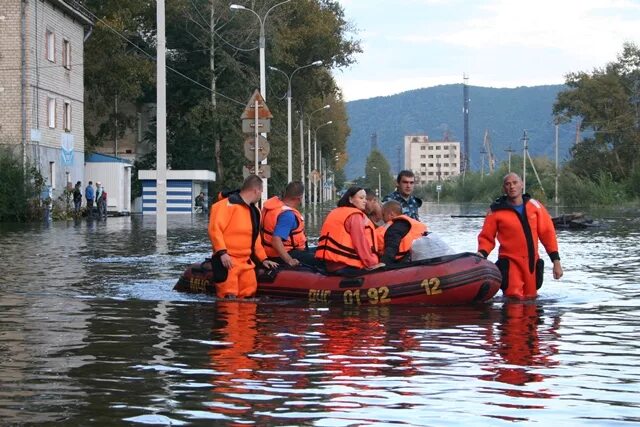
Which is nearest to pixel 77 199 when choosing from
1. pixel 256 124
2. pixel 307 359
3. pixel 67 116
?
pixel 67 116

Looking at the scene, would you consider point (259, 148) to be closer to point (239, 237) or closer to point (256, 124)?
point (256, 124)

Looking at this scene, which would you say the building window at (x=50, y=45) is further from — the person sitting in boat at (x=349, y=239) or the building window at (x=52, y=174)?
the person sitting in boat at (x=349, y=239)

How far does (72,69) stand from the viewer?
58031mm

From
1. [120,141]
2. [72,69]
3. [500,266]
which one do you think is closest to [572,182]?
[120,141]

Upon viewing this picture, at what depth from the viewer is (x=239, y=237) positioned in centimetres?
1589

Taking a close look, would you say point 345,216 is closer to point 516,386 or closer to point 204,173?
point 516,386

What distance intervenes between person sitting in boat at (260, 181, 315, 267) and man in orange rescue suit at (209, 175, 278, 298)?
369 mm

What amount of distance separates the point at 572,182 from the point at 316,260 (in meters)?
87.3

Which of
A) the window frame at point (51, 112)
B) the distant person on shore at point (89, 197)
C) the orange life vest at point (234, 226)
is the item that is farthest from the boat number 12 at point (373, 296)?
the distant person on shore at point (89, 197)

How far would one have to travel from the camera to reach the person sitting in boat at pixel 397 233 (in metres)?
15.9

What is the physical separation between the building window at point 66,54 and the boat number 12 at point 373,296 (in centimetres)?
4313

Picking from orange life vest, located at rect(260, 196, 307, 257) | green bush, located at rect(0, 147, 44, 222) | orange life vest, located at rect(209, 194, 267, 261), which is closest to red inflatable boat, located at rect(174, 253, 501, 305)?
orange life vest, located at rect(209, 194, 267, 261)

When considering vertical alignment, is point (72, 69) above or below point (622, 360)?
above

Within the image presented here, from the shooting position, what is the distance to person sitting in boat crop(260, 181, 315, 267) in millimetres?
16547
